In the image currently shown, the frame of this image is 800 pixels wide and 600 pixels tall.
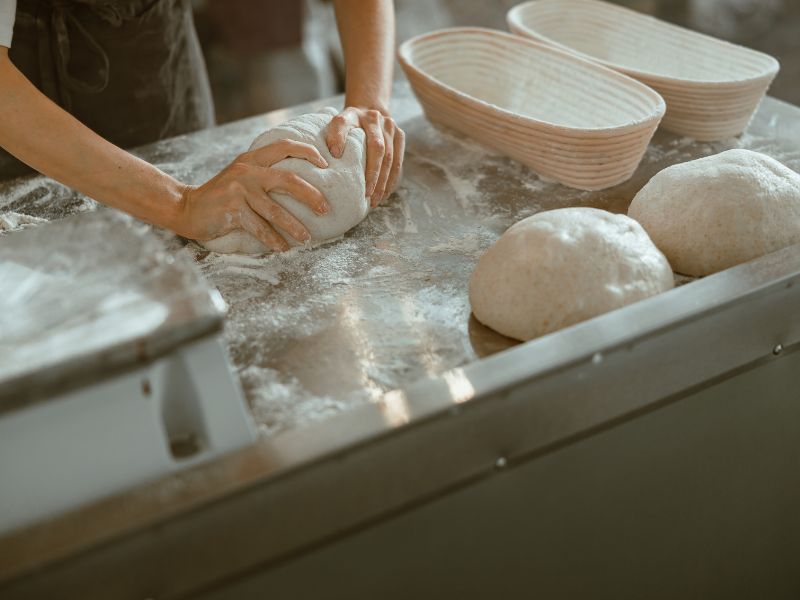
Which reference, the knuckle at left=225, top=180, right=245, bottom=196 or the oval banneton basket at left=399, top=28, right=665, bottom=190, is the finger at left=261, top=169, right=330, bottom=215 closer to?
the knuckle at left=225, top=180, right=245, bottom=196

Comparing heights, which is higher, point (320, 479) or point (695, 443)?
point (320, 479)

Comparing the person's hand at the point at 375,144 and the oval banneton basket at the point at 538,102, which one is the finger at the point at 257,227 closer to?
the person's hand at the point at 375,144

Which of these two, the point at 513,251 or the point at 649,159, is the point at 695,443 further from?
the point at 649,159

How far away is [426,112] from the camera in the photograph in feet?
6.47

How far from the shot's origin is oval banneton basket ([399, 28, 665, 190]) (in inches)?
63.0

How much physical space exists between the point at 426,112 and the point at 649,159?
54 centimetres

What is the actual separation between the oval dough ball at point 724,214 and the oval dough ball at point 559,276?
117 millimetres

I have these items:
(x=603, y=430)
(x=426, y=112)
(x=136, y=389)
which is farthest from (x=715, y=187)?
(x=136, y=389)

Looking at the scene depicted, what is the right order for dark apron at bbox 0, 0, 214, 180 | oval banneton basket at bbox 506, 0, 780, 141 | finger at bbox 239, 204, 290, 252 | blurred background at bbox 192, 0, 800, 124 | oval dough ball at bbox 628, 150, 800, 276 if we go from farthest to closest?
1. blurred background at bbox 192, 0, 800, 124
2. dark apron at bbox 0, 0, 214, 180
3. oval banneton basket at bbox 506, 0, 780, 141
4. finger at bbox 239, 204, 290, 252
5. oval dough ball at bbox 628, 150, 800, 276

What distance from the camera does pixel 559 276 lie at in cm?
122

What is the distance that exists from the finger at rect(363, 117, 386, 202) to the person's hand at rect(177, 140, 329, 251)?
115mm

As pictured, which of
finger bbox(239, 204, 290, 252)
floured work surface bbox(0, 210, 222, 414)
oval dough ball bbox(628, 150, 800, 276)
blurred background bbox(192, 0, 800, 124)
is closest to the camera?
floured work surface bbox(0, 210, 222, 414)

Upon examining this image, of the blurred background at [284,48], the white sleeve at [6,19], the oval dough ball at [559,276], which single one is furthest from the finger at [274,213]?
the blurred background at [284,48]

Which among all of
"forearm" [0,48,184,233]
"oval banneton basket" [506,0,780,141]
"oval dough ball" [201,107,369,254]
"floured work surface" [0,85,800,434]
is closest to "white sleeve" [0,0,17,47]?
"forearm" [0,48,184,233]
